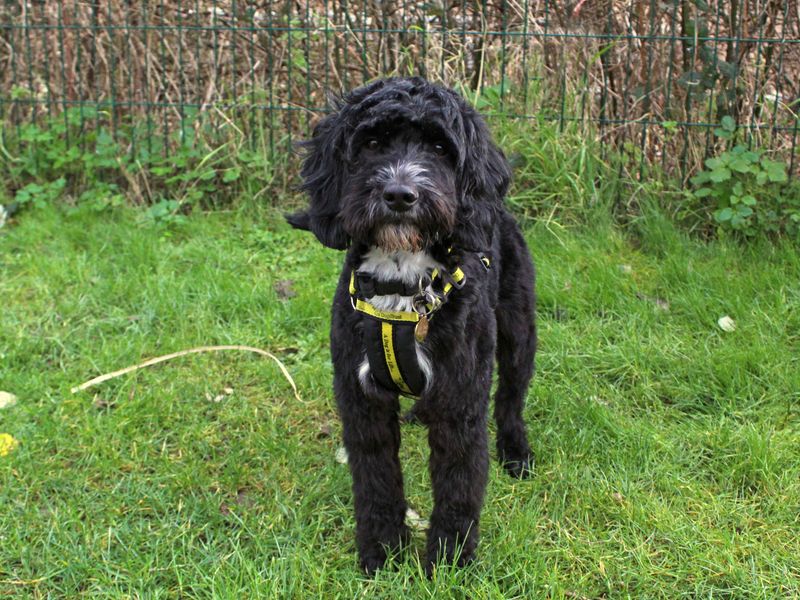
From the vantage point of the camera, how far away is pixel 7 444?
3354 millimetres

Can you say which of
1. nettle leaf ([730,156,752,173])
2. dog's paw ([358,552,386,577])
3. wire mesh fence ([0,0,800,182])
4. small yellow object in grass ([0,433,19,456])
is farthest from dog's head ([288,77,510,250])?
wire mesh fence ([0,0,800,182])

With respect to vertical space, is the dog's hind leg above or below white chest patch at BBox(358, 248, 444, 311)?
below

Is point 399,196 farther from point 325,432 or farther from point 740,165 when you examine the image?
point 740,165

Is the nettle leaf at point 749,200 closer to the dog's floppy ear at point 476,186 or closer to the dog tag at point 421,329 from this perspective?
the dog's floppy ear at point 476,186

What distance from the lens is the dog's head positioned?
228 cm

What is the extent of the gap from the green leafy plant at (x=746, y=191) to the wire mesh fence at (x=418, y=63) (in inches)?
8.4

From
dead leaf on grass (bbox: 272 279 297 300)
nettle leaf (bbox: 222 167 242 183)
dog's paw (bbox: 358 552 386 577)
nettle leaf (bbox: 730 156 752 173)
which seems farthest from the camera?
nettle leaf (bbox: 222 167 242 183)

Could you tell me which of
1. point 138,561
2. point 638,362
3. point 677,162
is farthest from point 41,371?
point 677,162

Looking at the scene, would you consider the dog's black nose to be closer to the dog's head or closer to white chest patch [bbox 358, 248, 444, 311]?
the dog's head

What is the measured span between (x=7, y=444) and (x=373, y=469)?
1728 mm

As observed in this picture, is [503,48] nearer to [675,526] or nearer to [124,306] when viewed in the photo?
[124,306]

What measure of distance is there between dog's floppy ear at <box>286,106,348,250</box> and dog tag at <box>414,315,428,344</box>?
0.34 m

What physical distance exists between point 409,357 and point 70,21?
205 inches

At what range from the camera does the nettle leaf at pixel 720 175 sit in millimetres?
4895
